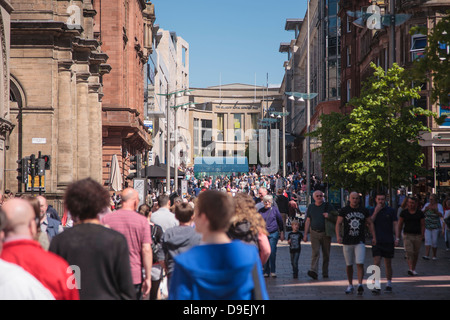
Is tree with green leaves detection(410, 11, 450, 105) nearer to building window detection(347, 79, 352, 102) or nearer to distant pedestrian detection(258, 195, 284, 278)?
distant pedestrian detection(258, 195, 284, 278)

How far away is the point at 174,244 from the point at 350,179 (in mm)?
22605

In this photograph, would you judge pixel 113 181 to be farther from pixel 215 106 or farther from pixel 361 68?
pixel 215 106

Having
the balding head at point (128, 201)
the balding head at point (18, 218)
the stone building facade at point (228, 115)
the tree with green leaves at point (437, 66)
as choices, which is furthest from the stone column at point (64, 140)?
the stone building facade at point (228, 115)

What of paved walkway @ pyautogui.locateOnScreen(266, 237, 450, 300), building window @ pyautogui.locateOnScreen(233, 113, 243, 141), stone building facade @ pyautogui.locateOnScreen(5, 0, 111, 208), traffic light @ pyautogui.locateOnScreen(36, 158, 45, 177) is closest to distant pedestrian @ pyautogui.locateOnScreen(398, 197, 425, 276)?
paved walkway @ pyautogui.locateOnScreen(266, 237, 450, 300)

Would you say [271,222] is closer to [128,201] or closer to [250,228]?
[250,228]

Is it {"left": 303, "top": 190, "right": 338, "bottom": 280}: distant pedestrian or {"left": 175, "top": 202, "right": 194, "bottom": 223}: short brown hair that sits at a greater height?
{"left": 175, "top": 202, "right": 194, "bottom": 223}: short brown hair

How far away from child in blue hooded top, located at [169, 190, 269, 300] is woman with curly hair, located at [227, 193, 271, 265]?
14.9 feet

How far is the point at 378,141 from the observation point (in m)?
28.2

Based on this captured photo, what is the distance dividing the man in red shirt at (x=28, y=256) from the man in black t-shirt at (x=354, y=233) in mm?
8247

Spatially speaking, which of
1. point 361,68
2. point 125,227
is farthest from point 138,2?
point 125,227

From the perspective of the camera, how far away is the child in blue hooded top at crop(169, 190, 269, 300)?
4.39 metres

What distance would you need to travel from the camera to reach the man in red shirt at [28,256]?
4.63 meters

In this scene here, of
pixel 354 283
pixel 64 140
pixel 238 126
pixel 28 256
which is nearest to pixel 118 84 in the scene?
pixel 64 140

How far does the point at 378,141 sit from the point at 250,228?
64.5ft
